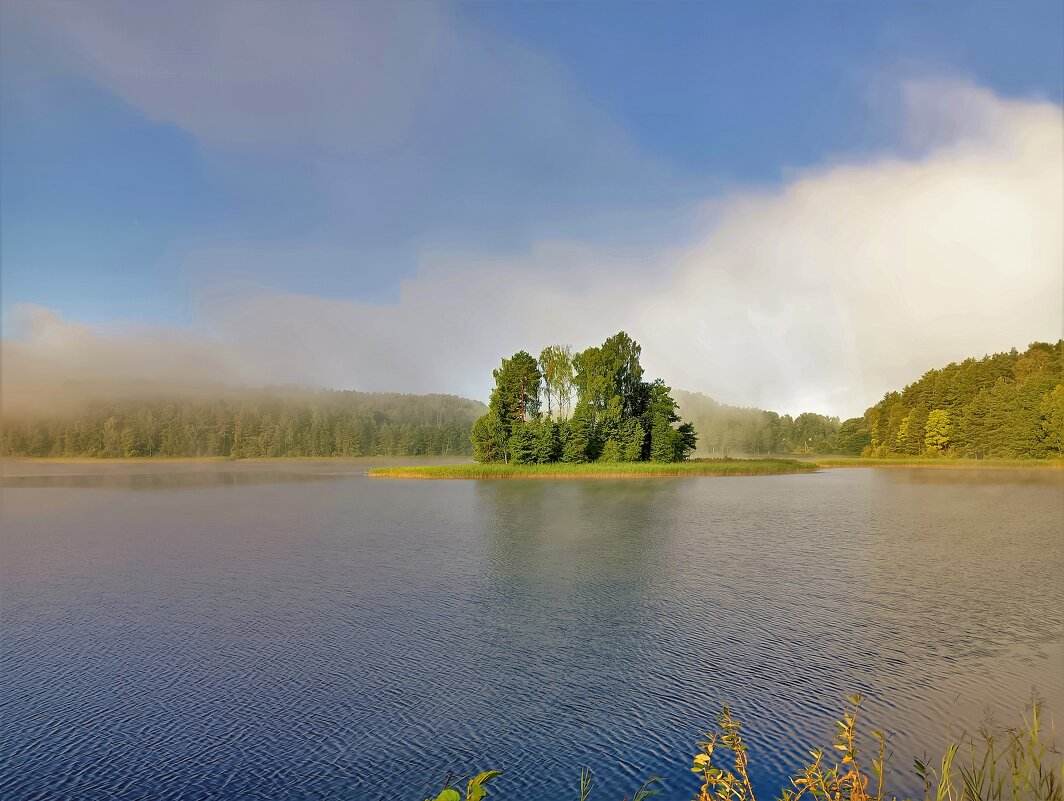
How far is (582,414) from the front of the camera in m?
89.3

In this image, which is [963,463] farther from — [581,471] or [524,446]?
[524,446]

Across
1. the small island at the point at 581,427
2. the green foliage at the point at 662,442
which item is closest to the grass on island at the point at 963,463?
the small island at the point at 581,427

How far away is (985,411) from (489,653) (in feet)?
415

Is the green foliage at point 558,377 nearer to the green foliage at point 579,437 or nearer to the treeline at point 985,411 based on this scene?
the green foliage at point 579,437

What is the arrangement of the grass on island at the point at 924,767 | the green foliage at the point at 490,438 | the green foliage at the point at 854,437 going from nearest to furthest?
the grass on island at the point at 924,767 → the green foliage at the point at 490,438 → the green foliage at the point at 854,437

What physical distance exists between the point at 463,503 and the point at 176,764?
4135 centimetres

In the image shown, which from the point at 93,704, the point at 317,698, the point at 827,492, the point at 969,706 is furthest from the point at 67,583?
the point at 827,492

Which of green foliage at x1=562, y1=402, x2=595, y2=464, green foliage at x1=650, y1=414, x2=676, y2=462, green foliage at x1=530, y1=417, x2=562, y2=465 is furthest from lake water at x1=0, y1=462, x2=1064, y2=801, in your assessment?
green foliage at x1=650, y1=414, x2=676, y2=462

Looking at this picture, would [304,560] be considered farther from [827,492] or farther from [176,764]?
[827,492]

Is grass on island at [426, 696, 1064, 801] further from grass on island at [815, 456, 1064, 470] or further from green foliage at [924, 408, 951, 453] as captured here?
green foliage at [924, 408, 951, 453]

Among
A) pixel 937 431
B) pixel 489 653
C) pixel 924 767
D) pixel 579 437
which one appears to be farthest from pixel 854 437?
pixel 924 767

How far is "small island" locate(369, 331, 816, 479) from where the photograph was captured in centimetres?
8469

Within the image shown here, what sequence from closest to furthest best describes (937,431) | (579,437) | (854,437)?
(579,437) → (937,431) → (854,437)

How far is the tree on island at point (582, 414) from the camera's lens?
88938 mm
